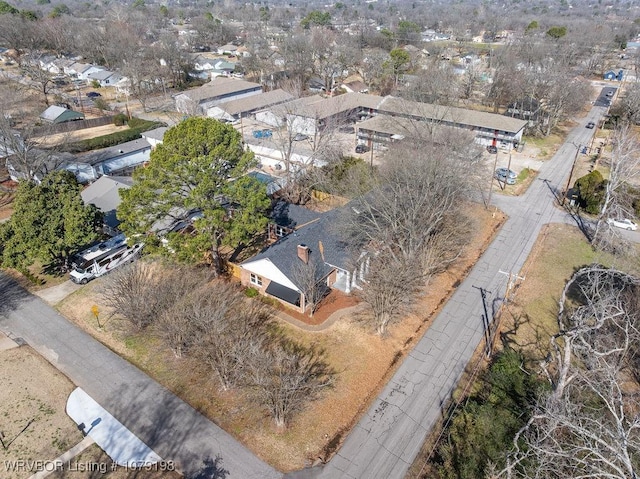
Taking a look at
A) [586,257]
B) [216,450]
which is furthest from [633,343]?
[216,450]

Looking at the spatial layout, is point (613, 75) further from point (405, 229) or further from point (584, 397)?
point (584, 397)

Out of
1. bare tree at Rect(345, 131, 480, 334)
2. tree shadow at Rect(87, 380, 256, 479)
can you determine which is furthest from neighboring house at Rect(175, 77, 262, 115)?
tree shadow at Rect(87, 380, 256, 479)

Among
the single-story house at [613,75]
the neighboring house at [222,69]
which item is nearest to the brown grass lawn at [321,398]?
the neighboring house at [222,69]

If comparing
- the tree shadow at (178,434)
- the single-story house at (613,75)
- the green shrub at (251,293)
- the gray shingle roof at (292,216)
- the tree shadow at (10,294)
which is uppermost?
the gray shingle roof at (292,216)

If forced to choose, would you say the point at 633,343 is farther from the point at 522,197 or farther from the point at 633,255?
the point at 522,197

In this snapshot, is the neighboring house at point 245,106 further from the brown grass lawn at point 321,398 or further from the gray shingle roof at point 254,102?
the brown grass lawn at point 321,398

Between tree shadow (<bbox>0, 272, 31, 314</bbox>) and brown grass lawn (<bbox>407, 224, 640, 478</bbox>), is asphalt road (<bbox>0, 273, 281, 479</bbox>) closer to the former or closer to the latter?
tree shadow (<bbox>0, 272, 31, 314</bbox>)
